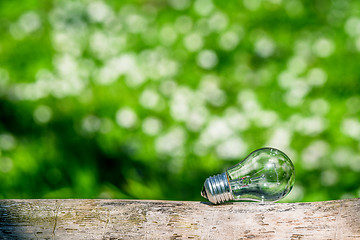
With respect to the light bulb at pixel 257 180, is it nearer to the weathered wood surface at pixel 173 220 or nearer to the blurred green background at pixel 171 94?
the weathered wood surface at pixel 173 220

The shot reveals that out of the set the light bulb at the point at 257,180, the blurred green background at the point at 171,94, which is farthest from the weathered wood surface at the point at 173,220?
the blurred green background at the point at 171,94

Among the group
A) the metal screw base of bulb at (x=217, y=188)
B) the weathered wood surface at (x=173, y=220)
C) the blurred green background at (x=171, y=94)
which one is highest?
the blurred green background at (x=171, y=94)

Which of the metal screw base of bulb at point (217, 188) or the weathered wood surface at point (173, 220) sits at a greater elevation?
the metal screw base of bulb at point (217, 188)

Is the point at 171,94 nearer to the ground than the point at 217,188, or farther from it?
farther from it

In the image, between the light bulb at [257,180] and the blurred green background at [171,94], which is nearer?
the light bulb at [257,180]

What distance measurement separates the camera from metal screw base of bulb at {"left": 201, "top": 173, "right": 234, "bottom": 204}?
1.08m

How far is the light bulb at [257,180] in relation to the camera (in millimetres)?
1090

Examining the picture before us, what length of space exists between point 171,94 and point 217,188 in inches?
45.3

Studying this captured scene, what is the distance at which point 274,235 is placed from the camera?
1032 mm

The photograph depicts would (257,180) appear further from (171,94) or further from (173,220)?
(171,94)

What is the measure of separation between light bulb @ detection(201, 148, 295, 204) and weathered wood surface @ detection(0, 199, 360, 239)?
0.11 ft

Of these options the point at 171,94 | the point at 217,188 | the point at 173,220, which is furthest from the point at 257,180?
the point at 171,94

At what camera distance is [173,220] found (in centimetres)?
108

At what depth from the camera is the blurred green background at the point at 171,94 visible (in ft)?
6.24
